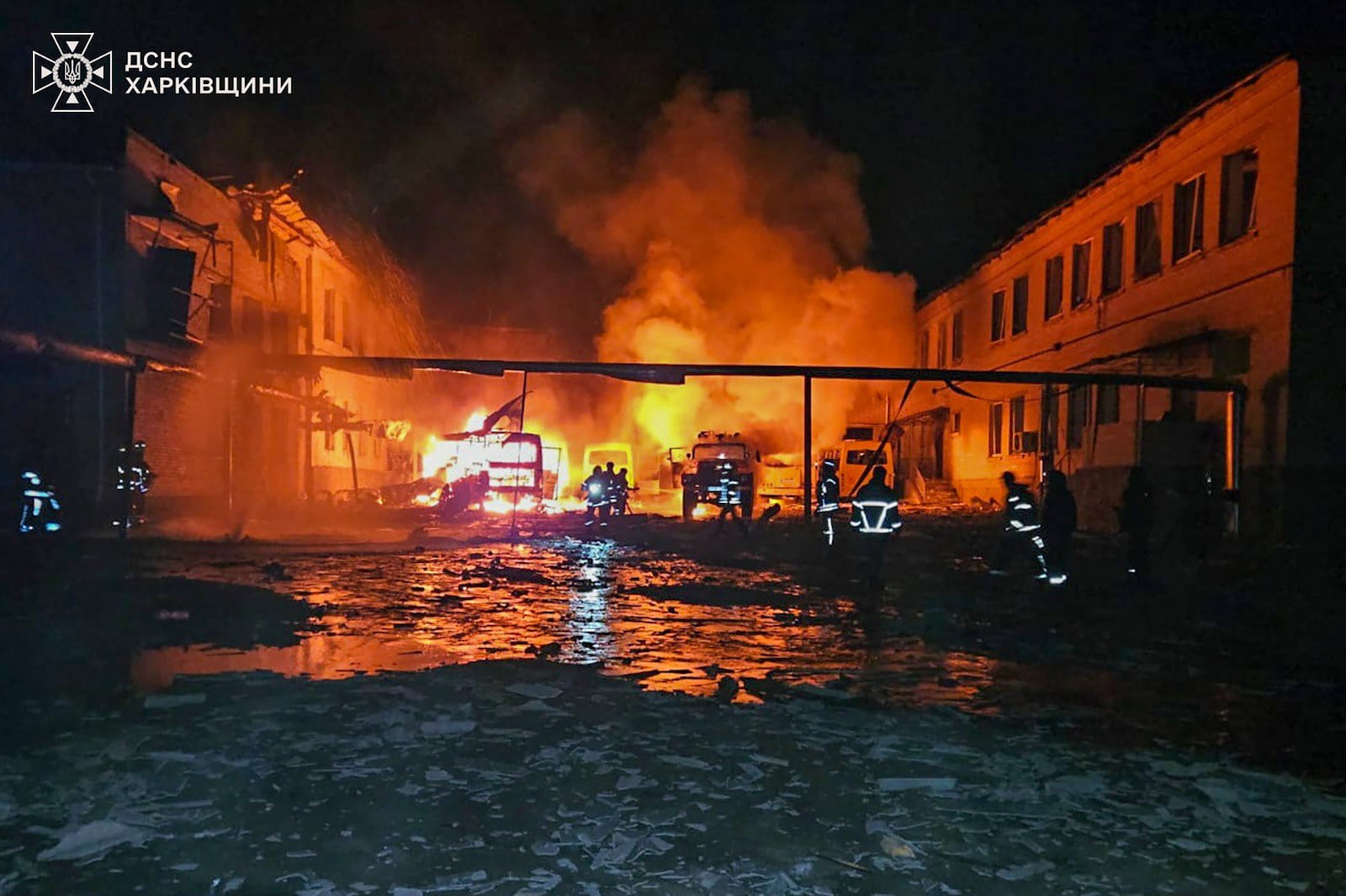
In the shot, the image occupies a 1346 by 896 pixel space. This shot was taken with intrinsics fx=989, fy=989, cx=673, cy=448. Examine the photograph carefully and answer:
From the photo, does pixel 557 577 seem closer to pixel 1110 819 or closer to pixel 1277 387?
pixel 1110 819

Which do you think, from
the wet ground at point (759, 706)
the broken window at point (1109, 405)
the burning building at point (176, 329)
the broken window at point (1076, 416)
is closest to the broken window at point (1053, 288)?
the broken window at point (1076, 416)

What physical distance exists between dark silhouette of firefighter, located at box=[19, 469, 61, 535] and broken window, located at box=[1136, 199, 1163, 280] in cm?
2144

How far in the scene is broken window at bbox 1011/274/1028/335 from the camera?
29.4 metres

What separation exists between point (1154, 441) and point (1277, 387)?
2.11 m

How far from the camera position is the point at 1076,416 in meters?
25.2

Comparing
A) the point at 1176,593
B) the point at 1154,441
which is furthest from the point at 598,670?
the point at 1154,441

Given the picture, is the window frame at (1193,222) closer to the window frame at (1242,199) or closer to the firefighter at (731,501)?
the window frame at (1242,199)

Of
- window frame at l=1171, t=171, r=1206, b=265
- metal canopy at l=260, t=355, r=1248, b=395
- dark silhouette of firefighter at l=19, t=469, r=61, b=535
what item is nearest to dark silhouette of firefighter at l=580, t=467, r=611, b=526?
metal canopy at l=260, t=355, r=1248, b=395

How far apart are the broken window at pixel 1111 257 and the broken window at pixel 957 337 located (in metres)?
10.3

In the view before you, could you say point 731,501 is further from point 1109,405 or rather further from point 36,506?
point 36,506

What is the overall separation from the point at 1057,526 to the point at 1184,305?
10251 mm

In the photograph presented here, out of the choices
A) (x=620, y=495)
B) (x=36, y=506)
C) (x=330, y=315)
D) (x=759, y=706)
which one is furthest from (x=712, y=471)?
(x=759, y=706)

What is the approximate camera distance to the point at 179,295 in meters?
20.6

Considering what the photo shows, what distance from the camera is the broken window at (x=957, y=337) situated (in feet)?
112
